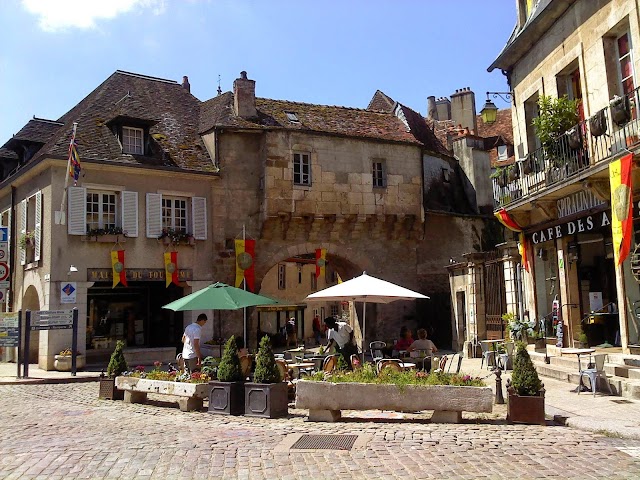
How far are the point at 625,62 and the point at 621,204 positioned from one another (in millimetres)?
3064

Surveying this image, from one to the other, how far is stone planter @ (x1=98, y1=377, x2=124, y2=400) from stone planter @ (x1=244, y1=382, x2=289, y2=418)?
11.0ft

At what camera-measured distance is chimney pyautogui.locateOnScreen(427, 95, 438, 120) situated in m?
37.8

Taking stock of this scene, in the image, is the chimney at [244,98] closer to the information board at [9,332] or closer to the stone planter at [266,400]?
the information board at [9,332]

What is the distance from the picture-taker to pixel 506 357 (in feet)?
43.3

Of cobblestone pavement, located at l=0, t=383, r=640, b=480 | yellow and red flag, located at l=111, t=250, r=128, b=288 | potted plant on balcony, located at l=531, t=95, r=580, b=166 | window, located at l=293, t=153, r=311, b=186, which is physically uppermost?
window, located at l=293, t=153, r=311, b=186

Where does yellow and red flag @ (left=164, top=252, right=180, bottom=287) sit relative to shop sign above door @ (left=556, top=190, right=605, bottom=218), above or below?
below

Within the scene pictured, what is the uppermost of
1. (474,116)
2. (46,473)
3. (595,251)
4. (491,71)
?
(474,116)

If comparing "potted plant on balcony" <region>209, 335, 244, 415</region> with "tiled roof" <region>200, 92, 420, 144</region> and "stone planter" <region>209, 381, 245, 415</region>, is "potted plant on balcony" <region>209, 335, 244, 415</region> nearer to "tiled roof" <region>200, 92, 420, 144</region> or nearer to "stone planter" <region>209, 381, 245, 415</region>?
"stone planter" <region>209, 381, 245, 415</region>

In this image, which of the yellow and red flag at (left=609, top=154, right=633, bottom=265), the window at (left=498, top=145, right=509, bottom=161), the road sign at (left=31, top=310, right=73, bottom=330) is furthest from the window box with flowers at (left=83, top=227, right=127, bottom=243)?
the window at (left=498, top=145, right=509, bottom=161)

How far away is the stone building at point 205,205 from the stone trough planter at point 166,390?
7.39m

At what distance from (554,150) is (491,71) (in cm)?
432

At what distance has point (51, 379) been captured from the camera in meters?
15.2

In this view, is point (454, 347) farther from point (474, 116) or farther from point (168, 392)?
point (474, 116)

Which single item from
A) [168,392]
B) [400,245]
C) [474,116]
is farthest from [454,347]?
[474,116]
